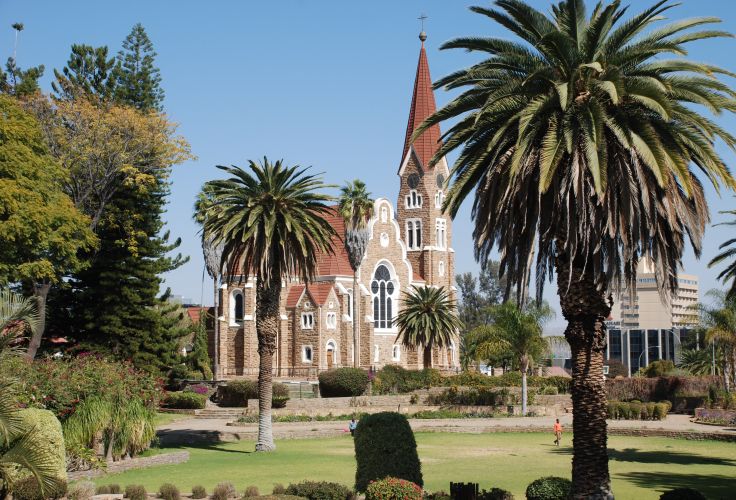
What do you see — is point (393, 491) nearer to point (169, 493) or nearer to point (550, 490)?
point (550, 490)

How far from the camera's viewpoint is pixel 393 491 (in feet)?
53.0

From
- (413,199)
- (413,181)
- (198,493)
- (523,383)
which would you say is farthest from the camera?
(413,199)

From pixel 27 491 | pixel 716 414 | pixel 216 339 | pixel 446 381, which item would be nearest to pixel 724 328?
pixel 716 414

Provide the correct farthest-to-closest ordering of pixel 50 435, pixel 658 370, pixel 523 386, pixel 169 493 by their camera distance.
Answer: pixel 658 370, pixel 523 386, pixel 50 435, pixel 169 493

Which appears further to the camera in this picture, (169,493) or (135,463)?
(135,463)

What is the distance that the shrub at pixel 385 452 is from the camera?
1859cm

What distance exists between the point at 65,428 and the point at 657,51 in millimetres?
19822

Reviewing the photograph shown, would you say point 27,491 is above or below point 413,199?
below

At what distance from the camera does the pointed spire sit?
82.4 m

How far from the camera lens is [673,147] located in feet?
55.5

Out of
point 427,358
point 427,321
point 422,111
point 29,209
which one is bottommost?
point 427,358

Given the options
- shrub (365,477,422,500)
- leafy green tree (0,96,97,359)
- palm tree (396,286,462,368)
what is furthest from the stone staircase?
shrub (365,477,422,500)

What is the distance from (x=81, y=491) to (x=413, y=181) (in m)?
64.0

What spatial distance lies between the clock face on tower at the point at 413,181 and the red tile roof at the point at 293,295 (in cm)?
1648
